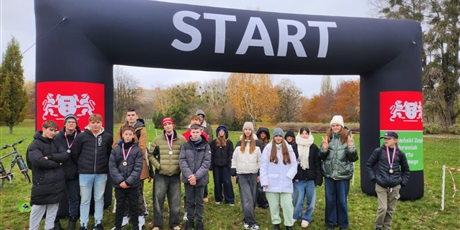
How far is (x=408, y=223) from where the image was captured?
5.23m

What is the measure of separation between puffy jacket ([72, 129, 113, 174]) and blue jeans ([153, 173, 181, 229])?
820 millimetres

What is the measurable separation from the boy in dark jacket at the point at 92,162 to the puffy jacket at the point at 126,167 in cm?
31

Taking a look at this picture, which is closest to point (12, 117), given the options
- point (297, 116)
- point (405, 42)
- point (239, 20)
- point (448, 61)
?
point (297, 116)

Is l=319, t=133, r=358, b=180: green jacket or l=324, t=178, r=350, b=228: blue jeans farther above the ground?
l=319, t=133, r=358, b=180: green jacket

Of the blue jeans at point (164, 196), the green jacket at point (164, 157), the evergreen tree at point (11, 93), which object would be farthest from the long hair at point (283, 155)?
the evergreen tree at point (11, 93)

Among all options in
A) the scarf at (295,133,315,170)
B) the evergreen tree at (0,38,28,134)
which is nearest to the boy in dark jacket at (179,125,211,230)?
the scarf at (295,133,315,170)

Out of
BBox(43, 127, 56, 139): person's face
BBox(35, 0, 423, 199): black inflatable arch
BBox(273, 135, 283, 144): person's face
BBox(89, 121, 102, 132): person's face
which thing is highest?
BBox(35, 0, 423, 199): black inflatable arch

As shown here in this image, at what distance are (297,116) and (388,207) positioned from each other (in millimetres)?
28629

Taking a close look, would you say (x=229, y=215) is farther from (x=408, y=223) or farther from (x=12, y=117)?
(x=12, y=117)

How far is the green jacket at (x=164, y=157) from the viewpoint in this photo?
4.60 metres

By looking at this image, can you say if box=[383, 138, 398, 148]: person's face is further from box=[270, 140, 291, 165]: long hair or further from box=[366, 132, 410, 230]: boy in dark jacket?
box=[270, 140, 291, 165]: long hair

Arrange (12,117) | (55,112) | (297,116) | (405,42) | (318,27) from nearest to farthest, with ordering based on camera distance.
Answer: (55,112) < (318,27) < (405,42) < (12,117) < (297,116)

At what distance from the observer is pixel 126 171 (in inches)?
169

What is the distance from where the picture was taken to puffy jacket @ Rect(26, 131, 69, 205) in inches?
160
